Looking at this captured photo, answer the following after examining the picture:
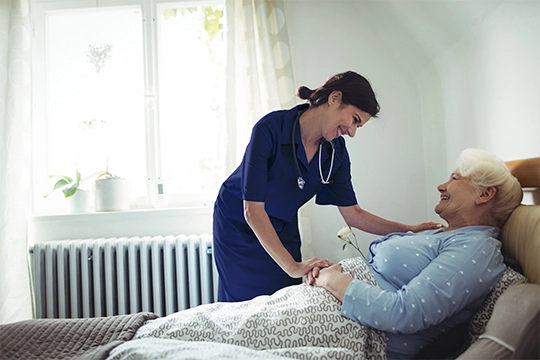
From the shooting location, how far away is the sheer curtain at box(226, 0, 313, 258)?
91.9 inches

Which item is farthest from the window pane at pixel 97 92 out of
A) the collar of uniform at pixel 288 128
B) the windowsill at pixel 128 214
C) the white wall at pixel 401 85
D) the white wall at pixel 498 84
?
the white wall at pixel 498 84

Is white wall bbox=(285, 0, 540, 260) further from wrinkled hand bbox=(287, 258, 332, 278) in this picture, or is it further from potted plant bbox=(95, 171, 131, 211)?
potted plant bbox=(95, 171, 131, 211)

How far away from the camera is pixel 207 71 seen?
8.95ft

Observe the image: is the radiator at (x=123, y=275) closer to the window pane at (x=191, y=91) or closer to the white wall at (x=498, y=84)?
the window pane at (x=191, y=91)

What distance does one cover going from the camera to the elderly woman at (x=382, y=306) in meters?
1.07

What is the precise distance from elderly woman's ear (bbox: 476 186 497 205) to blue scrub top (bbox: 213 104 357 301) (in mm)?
558

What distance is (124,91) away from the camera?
8.89ft

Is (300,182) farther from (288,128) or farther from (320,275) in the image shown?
(320,275)

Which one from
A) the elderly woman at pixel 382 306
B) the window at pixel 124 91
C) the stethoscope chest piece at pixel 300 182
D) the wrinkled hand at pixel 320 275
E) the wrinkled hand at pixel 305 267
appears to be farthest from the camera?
the window at pixel 124 91

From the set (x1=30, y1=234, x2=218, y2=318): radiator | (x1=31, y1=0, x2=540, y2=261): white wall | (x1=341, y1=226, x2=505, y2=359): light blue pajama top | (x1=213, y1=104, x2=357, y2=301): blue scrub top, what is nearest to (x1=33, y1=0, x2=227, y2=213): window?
(x1=31, y1=0, x2=540, y2=261): white wall

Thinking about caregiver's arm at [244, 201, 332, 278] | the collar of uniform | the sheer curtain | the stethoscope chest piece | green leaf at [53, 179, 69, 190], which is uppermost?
the sheer curtain

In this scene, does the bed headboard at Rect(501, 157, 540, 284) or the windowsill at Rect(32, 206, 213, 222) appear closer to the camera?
the bed headboard at Rect(501, 157, 540, 284)

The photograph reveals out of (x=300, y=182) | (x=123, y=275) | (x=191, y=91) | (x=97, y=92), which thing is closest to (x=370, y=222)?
(x=300, y=182)

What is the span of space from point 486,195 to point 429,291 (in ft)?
1.37
